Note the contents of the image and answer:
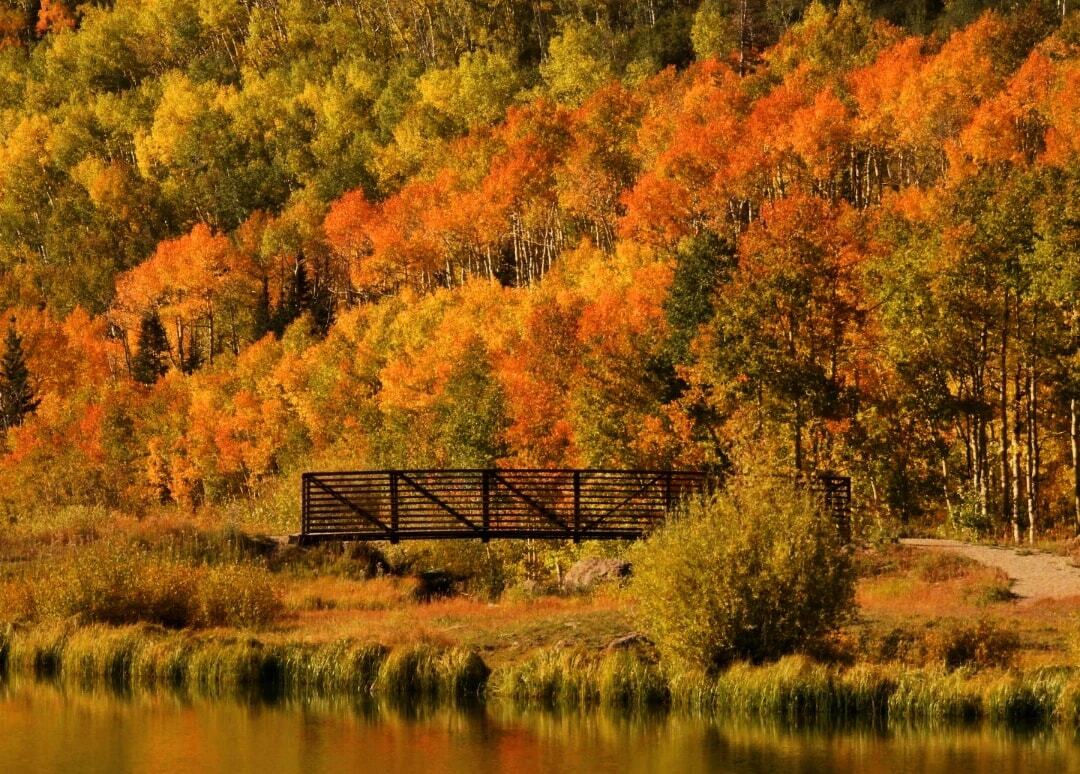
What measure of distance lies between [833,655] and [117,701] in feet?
43.8

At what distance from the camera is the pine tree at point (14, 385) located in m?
127

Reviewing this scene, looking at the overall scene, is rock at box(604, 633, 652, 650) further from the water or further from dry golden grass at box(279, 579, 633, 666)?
the water

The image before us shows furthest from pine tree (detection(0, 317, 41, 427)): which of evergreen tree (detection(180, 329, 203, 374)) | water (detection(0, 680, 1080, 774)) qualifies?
water (detection(0, 680, 1080, 774))

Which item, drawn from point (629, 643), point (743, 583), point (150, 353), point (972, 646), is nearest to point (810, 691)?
point (743, 583)

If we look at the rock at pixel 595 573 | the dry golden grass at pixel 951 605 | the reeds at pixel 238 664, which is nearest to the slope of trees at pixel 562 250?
the rock at pixel 595 573

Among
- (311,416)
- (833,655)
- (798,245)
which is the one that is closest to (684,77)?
(311,416)

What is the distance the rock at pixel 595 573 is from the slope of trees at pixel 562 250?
5.19 meters

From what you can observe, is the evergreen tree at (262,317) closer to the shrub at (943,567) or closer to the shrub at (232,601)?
the shrub at (232,601)

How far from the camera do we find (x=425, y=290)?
11519 cm

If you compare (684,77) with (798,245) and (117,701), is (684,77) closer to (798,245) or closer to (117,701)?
(798,245)

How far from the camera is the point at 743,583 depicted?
27.8 meters

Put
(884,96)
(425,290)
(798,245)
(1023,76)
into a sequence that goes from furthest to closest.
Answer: (425,290)
(884,96)
(1023,76)
(798,245)

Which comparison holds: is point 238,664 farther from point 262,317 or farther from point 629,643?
point 262,317

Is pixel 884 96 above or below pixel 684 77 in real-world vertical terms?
below
